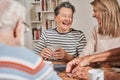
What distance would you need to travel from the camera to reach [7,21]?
0.85m

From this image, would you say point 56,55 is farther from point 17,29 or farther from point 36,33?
point 36,33

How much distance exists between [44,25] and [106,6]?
7.79 feet

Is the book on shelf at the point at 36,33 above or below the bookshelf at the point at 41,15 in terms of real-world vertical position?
below

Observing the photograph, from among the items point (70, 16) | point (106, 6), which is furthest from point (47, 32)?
point (106, 6)

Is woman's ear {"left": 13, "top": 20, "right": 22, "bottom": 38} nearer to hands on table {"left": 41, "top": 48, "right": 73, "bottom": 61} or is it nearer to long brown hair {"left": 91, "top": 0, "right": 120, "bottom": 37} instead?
hands on table {"left": 41, "top": 48, "right": 73, "bottom": 61}

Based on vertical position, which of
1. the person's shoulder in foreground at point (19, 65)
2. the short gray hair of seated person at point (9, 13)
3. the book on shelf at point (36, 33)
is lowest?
the book on shelf at point (36, 33)

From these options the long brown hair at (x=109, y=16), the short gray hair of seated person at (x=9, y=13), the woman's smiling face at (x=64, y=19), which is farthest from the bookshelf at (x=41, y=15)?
the short gray hair of seated person at (x=9, y=13)

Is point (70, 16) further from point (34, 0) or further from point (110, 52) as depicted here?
point (34, 0)

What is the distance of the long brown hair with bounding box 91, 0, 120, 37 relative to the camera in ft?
8.01

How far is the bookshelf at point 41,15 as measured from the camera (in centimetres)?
462

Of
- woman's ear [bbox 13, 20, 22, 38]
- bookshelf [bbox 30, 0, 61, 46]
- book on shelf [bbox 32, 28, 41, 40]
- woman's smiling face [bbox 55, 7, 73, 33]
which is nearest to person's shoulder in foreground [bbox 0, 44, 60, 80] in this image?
woman's ear [bbox 13, 20, 22, 38]

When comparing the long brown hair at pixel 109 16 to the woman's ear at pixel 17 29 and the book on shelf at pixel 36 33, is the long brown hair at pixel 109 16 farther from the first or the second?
the book on shelf at pixel 36 33

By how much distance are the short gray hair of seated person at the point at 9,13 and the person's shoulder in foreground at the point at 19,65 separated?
0.08m

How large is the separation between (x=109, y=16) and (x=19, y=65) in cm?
178
